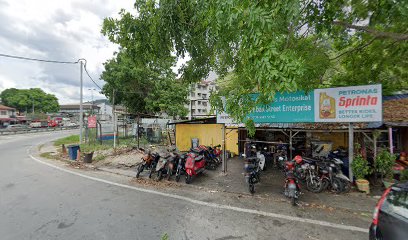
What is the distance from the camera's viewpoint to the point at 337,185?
19.3 ft

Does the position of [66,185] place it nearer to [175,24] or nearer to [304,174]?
[175,24]

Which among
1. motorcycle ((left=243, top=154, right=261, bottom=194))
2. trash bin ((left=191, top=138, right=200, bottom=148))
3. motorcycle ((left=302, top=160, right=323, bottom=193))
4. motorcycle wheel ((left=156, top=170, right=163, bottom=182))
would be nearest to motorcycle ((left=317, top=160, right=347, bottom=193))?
motorcycle ((left=302, top=160, right=323, bottom=193))

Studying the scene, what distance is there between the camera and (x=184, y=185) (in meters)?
6.80

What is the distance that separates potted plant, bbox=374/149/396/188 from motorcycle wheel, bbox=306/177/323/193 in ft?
5.84

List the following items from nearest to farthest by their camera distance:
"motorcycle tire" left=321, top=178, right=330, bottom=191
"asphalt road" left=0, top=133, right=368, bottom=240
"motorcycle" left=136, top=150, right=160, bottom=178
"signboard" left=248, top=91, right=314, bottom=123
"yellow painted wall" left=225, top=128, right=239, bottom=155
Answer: "asphalt road" left=0, top=133, right=368, bottom=240 < "motorcycle tire" left=321, top=178, right=330, bottom=191 < "signboard" left=248, top=91, right=314, bottom=123 < "motorcycle" left=136, top=150, right=160, bottom=178 < "yellow painted wall" left=225, top=128, right=239, bottom=155

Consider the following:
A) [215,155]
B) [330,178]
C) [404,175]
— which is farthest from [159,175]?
[404,175]

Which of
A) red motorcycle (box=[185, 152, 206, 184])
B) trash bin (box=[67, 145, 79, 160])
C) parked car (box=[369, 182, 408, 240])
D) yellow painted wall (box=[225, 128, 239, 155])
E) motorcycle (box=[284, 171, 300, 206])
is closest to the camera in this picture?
parked car (box=[369, 182, 408, 240])

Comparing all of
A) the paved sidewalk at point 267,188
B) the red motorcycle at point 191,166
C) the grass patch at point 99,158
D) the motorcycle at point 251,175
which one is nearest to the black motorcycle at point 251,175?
the motorcycle at point 251,175

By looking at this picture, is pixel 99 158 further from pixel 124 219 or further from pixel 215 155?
pixel 124 219

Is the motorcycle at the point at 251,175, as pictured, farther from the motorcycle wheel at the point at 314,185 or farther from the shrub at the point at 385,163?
the shrub at the point at 385,163

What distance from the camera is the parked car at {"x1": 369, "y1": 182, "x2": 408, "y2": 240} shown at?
7.30ft

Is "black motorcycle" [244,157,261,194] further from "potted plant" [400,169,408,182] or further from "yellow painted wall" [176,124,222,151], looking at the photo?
→ "yellow painted wall" [176,124,222,151]

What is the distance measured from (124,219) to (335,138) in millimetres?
9882

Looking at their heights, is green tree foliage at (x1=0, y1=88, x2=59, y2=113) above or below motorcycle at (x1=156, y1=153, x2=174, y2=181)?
above
